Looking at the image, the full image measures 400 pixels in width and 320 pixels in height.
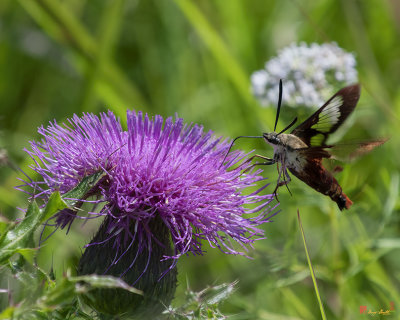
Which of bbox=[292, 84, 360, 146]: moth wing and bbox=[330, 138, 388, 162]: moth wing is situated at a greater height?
bbox=[292, 84, 360, 146]: moth wing

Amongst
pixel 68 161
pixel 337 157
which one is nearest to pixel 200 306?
pixel 68 161

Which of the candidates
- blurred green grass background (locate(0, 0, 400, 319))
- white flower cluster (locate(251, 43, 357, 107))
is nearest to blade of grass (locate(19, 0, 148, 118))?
blurred green grass background (locate(0, 0, 400, 319))

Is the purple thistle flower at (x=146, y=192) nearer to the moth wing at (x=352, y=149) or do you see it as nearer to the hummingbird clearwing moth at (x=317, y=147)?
the hummingbird clearwing moth at (x=317, y=147)

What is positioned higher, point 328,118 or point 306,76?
point 306,76

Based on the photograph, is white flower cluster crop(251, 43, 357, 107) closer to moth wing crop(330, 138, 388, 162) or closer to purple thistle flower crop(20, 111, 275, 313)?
moth wing crop(330, 138, 388, 162)

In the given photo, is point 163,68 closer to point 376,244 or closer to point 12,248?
point 376,244

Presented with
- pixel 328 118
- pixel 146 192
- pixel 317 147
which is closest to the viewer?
pixel 146 192

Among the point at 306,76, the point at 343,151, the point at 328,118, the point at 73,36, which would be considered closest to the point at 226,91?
the point at 306,76

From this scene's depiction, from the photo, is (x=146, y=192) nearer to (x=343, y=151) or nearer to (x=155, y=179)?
(x=155, y=179)

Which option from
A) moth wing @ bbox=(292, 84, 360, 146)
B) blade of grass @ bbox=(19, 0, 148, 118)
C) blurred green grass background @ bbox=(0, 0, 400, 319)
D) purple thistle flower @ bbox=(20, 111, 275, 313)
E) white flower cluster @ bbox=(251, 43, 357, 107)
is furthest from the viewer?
blade of grass @ bbox=(19, 0, 148, 118)
